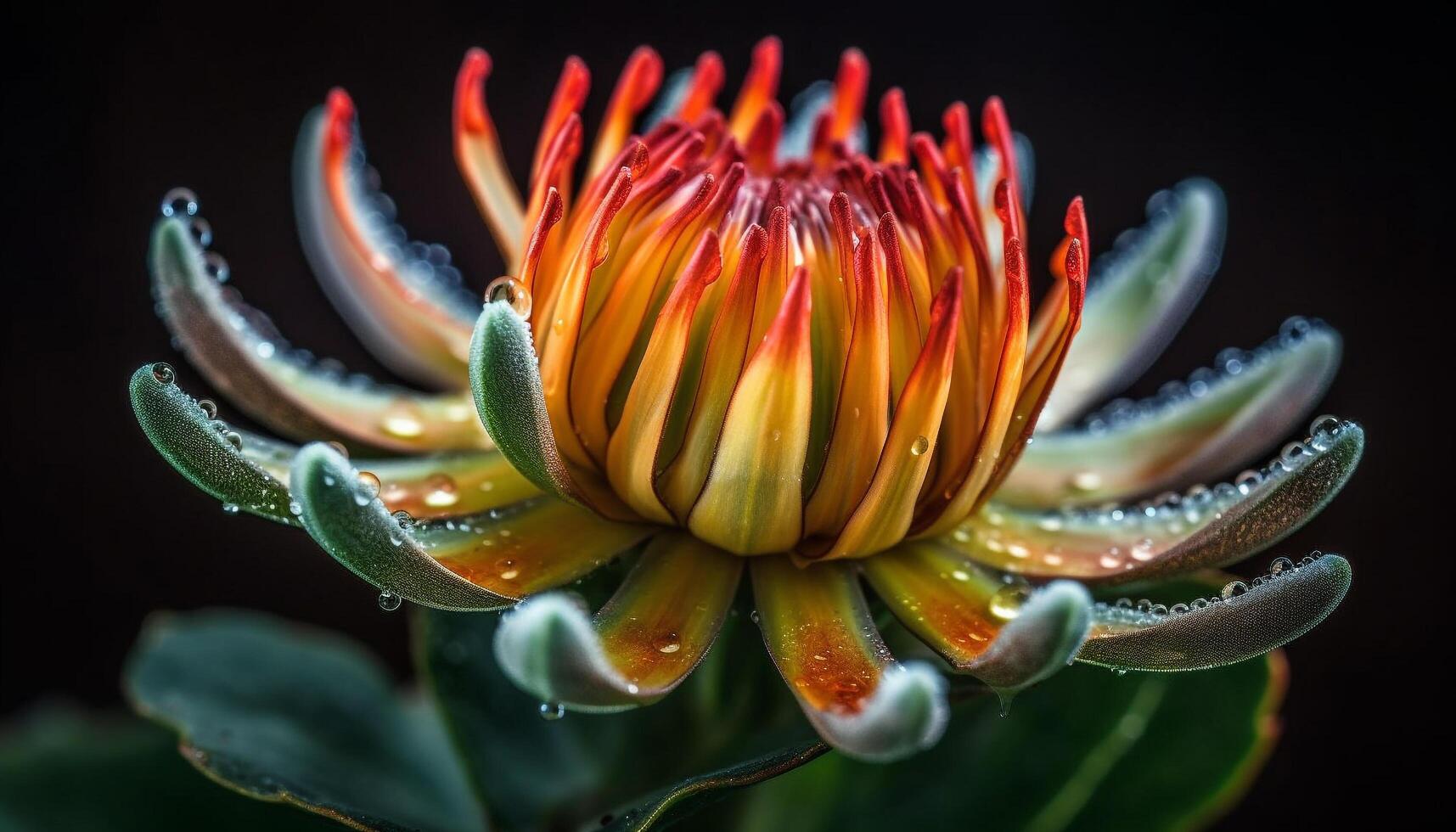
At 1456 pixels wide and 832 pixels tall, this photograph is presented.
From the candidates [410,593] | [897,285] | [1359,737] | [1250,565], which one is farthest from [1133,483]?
[1359,737]

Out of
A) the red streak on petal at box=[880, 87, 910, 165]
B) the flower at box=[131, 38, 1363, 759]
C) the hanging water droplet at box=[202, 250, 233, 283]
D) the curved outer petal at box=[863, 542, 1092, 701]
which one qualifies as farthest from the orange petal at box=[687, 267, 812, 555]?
the hanging water droplet at box=[202, 250, 233, 283]

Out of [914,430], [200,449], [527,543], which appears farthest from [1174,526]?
[200,449]

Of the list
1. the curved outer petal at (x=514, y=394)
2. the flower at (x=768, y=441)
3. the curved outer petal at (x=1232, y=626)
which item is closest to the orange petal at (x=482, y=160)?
the flower at (x=768, y=441)

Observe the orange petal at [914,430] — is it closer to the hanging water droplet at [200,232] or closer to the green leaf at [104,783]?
the hanging water droplet at [200,232]

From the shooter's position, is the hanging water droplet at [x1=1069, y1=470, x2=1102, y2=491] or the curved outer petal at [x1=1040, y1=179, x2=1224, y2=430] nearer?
the hanging water droplet at [x1=1069, y1=470, x2=1102, y2=491]

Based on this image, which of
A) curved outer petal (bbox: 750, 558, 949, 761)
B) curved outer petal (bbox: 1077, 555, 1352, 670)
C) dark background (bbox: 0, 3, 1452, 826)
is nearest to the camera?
curved outer petal (bbox: 750, 558, 949, 761)

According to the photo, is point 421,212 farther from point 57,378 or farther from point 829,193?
point 829,193

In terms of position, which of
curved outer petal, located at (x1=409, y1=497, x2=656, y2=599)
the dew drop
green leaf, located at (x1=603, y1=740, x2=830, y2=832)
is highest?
the dew drop

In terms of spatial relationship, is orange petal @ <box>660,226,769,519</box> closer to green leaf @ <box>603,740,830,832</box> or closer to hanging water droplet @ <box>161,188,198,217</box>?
green leaf @ <box>603,740,830,832</box>
